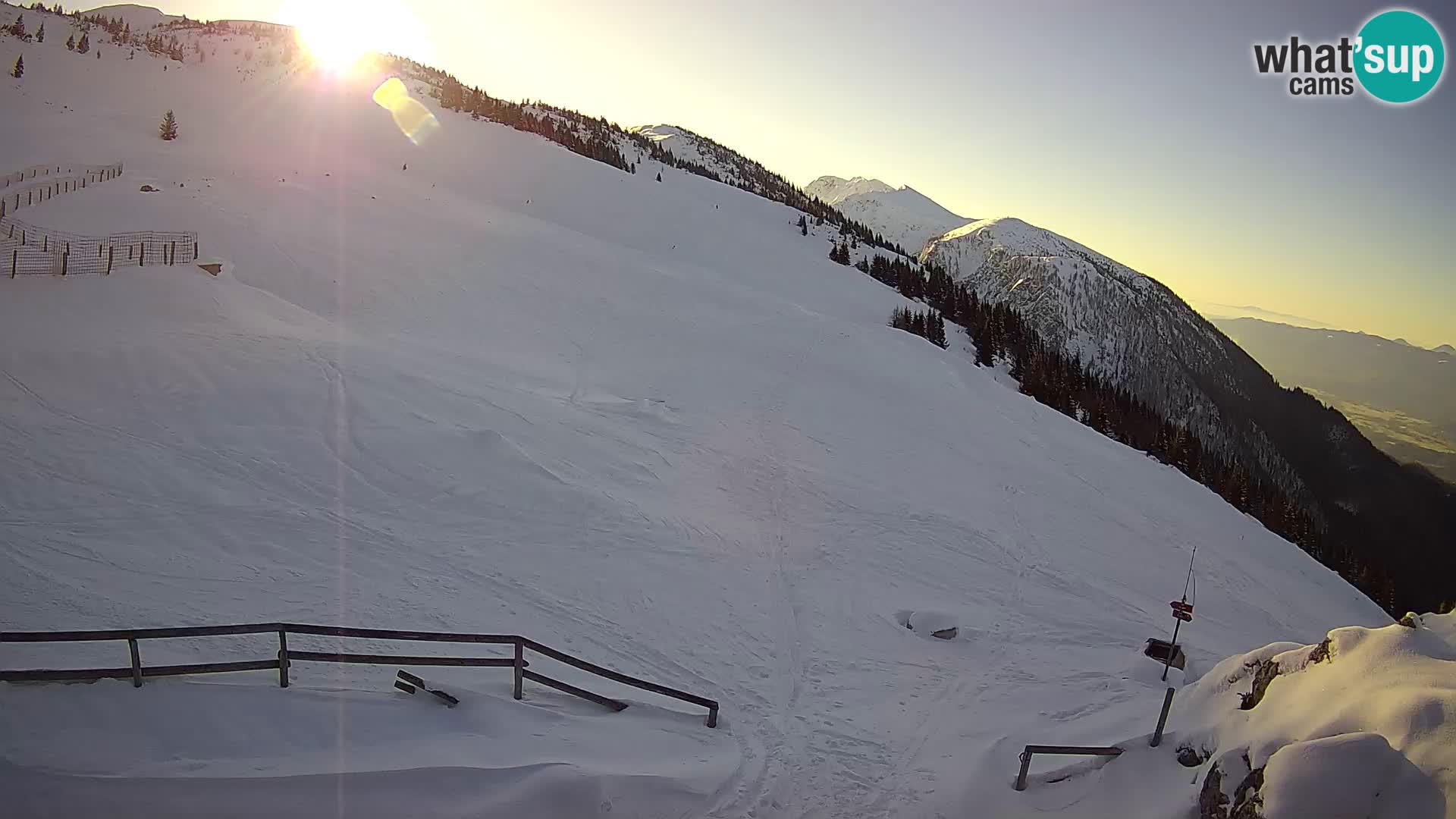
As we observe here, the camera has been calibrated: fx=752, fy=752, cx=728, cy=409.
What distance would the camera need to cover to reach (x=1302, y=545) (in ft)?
146

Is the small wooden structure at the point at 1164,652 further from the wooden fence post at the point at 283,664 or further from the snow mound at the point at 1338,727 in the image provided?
the wooden fence post at the point at 283,664

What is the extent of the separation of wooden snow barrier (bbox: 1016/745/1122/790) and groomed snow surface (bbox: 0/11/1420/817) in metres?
0.24

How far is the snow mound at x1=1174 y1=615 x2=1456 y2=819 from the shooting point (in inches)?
236

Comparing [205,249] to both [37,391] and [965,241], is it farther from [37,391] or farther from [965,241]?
[965,241]

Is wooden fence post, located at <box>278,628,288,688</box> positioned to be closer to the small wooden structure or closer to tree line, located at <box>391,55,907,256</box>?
the small wooden structure

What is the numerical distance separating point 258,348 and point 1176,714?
19833mm

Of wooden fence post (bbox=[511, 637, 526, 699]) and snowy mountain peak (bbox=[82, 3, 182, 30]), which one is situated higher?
snowy mountain peak (bbox=[82, 3, 182, 30])

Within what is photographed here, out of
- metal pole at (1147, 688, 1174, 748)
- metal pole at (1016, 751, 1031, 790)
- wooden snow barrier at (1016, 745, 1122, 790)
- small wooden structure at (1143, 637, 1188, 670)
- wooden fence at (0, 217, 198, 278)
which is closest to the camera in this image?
wooden snow barrier at (1016, 745, 1122, 790)

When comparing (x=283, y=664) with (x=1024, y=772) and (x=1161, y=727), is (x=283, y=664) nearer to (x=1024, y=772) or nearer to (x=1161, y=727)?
(x=1024, y=772)

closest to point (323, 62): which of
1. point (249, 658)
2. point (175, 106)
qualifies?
point (175, 106)

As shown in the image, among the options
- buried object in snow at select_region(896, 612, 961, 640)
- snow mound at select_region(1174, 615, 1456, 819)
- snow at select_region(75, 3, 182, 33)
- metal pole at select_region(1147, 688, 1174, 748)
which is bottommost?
buried object in snow at select_region(896, 612, 961, 640)

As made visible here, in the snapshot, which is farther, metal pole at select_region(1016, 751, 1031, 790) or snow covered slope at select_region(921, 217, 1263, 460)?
snow covered slope at select_region(921, 217, 1263, 460)

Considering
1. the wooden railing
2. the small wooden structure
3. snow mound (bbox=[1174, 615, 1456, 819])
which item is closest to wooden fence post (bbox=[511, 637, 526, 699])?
the wooden railing

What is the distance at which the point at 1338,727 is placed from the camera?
6.98m
